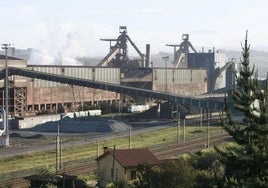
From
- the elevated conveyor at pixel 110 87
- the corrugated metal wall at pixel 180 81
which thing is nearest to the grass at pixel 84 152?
the elevated conveyor at pixel 110 87

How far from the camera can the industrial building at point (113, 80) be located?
9769 cm

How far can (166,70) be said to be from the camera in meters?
138

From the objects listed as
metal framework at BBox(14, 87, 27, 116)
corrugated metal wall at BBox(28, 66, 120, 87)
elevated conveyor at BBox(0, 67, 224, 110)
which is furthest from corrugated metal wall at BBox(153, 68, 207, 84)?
metal framework at BBox(14, 87, 27, 116)

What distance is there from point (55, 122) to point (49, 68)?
1967 centimetres

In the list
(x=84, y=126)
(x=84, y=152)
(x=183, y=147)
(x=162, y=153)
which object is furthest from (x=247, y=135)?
(x=84, y=126)

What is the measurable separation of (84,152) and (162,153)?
359 inches

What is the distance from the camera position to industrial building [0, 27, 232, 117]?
9769cm

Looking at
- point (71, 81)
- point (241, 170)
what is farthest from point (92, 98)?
point (241, 170)

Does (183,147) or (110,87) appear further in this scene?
(110,87)

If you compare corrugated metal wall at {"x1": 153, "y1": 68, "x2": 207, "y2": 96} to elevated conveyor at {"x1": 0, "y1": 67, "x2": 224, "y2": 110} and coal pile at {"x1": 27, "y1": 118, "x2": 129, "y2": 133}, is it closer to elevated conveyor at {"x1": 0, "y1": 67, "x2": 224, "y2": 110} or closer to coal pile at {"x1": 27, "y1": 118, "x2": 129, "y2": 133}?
elevated conveyor at {"x1": 0, "y1": 67, "x2": 224, "y2": 110}

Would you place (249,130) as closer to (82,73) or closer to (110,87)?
(110,87)

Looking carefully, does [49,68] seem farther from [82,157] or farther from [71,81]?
[82,157]

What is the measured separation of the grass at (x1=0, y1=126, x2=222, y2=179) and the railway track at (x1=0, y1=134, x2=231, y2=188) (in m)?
1.73

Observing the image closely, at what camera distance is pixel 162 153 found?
190 feet
